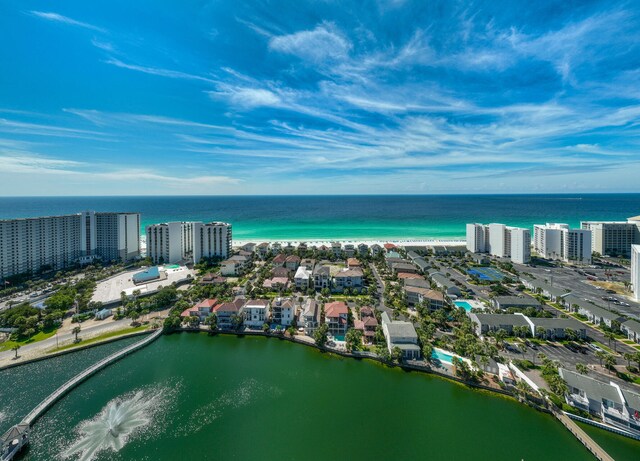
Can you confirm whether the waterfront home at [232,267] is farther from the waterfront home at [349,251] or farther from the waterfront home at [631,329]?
the waterfront home at [631,329]

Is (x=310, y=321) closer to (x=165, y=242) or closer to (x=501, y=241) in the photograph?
(x=165, y=242)

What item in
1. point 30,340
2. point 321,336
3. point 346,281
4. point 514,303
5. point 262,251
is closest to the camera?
→ point 321,336

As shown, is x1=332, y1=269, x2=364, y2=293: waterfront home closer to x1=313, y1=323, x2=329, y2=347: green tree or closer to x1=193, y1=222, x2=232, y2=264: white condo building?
x1=313, y1=323, x2=329, y2=347: green tree

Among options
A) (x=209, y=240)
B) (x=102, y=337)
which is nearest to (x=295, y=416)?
(x=102, y=337)

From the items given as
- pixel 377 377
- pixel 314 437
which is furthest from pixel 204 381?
pixel 377 377

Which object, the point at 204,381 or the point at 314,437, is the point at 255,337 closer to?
the point at 204,381

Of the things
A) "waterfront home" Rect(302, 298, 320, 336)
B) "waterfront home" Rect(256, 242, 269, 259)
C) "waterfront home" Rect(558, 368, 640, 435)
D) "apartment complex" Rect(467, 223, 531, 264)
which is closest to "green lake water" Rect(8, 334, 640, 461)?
"waterfront home" Rect(558, 368, 640, 435)
